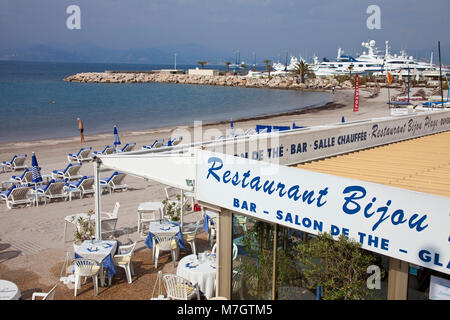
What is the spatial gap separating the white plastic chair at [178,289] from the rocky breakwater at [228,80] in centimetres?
7417

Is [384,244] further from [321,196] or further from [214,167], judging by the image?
[214,167]

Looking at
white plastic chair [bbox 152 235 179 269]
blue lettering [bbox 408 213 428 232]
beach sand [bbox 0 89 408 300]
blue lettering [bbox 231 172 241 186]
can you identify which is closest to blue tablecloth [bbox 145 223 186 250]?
white plastic chair [bbox 152 235 179 269]

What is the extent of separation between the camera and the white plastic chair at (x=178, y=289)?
6066mm

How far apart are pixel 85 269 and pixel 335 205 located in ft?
13.3

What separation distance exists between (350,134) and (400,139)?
2.38 meters

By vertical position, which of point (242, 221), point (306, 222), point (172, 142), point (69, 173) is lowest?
point (69, 173)

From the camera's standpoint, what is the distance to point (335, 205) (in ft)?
15.2

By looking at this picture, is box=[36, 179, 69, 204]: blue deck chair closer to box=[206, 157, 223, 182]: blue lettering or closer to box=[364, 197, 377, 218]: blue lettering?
box=[206, 157, 223, 182]: blue lettering

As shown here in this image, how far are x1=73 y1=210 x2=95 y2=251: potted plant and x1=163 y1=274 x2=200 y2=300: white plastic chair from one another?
2.33 metres

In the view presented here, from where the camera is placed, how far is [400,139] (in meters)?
10.1

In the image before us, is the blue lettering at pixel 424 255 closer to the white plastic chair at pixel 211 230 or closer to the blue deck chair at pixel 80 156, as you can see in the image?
the white plastic chair at pixel 211 230

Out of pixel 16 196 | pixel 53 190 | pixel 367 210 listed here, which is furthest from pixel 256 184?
pixel 16 196
